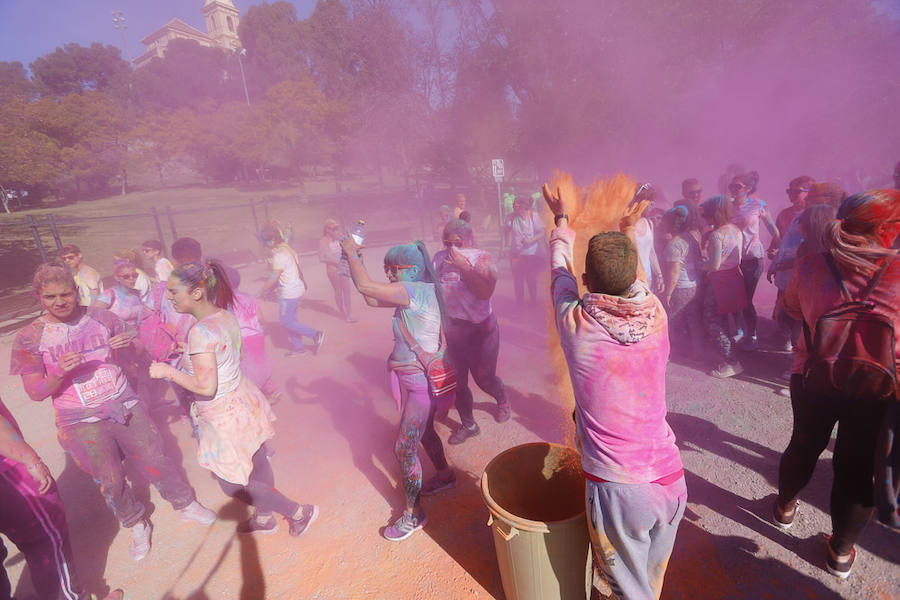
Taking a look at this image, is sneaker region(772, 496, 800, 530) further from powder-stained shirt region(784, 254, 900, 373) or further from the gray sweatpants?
the gray sweatpants

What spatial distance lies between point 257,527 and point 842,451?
4.00 m

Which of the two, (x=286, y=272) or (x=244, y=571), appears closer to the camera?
(x=244, y=571)

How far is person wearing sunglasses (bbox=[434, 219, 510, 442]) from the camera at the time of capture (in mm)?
3945

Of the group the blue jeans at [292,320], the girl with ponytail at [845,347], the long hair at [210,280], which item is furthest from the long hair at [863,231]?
the blue jeans at [292,320]

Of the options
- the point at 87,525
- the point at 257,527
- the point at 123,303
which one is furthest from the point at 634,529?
the point at 123,303

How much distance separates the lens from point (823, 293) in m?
2.26

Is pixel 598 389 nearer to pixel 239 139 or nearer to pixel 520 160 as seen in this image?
pixel 520 160

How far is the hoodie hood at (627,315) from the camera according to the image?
1652 millimetres

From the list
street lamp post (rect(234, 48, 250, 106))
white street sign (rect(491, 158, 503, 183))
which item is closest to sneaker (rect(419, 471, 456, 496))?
white street sign (rect(491, 158, 503, 183))

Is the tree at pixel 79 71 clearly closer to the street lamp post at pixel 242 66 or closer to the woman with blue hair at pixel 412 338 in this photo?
the street lamp post at pixel 242 66

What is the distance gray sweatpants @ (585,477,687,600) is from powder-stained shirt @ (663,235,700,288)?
374cm

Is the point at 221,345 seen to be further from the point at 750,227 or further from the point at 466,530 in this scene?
the point at 750,227

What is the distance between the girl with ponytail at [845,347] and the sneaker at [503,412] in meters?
2.39

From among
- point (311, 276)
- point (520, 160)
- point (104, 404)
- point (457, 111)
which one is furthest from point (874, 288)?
point (457, 111)
